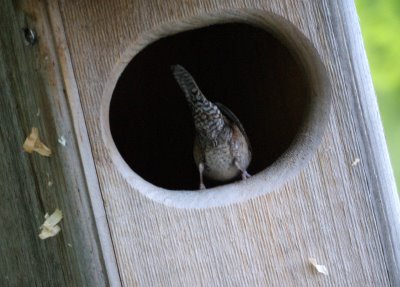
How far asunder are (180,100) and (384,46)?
35.3 inches

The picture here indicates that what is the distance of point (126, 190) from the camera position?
190 centimetres

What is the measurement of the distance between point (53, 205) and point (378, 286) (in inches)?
35.5

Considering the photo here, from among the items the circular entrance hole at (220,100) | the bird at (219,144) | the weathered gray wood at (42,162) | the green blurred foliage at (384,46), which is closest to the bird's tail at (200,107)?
the bird at (219,144)

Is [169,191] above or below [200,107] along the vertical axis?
below

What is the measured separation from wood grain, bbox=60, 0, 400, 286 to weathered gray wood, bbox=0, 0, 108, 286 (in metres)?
0.06

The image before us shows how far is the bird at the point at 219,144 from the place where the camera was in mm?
2650

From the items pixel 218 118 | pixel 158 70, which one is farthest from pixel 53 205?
pixel 158 70

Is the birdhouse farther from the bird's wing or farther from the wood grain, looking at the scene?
the bird's wing

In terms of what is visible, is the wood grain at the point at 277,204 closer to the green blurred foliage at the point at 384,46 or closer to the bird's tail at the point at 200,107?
the bird's tail at the point at 200,107

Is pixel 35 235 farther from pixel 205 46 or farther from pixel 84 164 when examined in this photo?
pixel 205 46

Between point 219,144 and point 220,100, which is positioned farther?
point 220,100

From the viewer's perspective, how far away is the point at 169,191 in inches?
79.7

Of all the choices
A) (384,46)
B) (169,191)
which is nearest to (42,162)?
(169,191)

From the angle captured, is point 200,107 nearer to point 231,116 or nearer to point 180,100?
point 231,116
